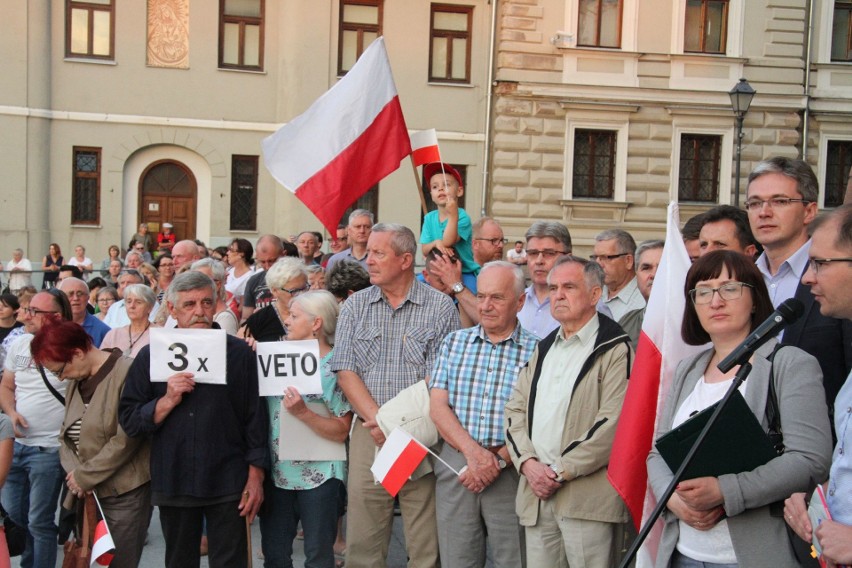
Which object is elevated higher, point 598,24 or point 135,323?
point 598,24

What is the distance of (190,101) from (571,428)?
19.6 m

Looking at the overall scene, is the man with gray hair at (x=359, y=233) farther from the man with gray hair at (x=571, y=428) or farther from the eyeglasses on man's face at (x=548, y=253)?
the man with gray hair at (x=571, y=428)

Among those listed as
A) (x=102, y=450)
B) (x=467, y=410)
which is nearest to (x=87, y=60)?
(x=102, y=450)

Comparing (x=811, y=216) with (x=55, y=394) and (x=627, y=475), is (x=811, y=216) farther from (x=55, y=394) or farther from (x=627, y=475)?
(x=55, y=394)

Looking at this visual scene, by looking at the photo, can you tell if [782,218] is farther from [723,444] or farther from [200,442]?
[200,442]

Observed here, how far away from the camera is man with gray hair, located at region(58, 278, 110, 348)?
7.95 meters

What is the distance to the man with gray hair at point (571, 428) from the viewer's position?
4.38 metres

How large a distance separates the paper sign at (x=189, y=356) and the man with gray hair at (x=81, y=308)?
3.25 m

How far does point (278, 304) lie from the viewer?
267 inches

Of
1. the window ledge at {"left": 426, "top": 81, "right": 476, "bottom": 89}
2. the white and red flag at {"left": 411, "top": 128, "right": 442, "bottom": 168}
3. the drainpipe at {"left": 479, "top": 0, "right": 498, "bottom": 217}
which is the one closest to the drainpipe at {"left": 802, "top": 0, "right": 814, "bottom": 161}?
the drainpipe at {"left": 479, "top": 0, "right": 498, "bottom": 217}

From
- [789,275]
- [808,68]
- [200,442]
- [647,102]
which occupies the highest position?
[808,68]

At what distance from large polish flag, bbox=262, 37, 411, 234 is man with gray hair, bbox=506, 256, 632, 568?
278cm

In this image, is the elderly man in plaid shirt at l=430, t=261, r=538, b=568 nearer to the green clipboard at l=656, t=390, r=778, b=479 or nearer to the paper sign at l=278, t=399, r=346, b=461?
the paper sign at l=278, t=399, r=346, b=461

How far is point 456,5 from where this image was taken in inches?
905
